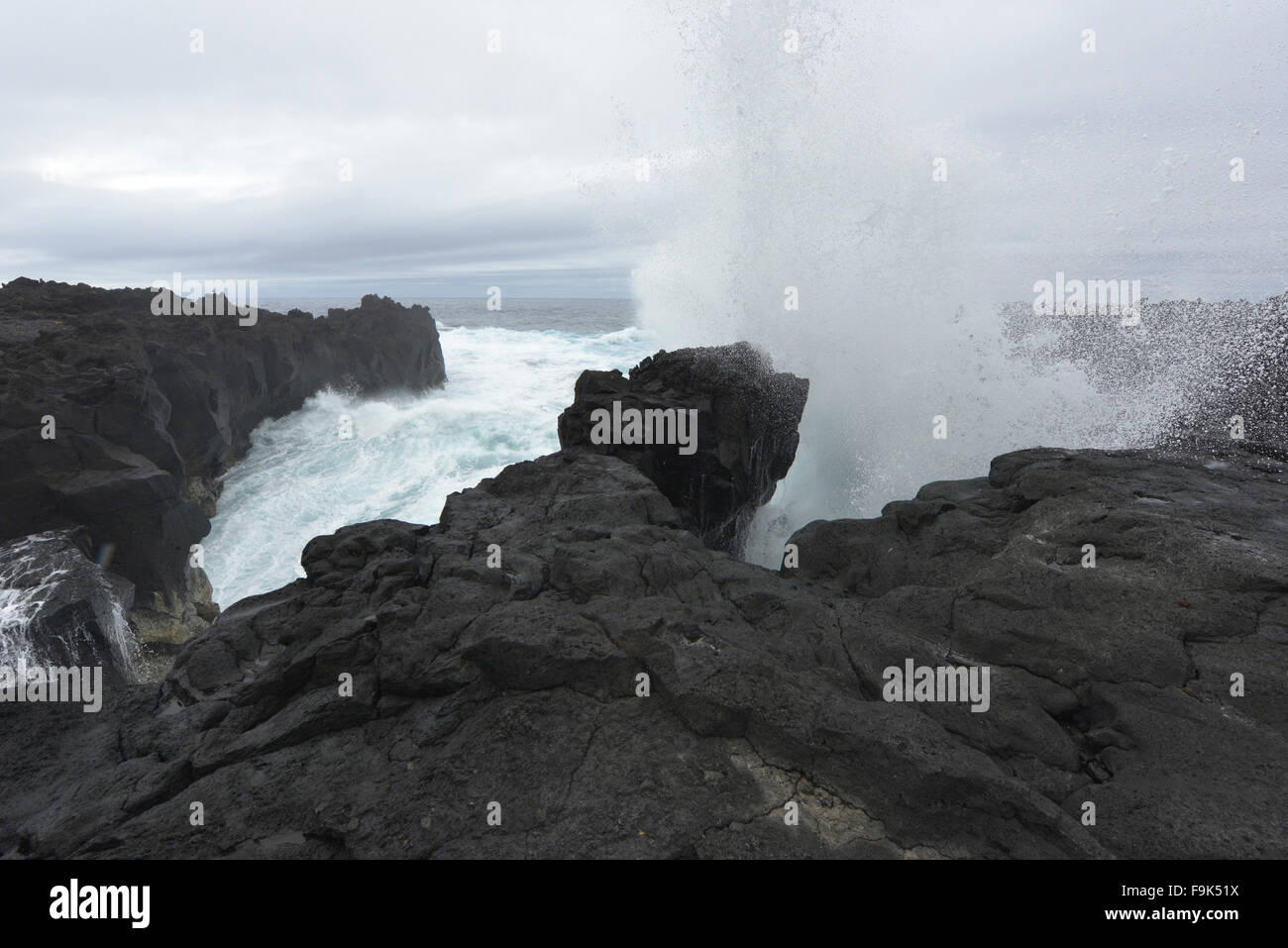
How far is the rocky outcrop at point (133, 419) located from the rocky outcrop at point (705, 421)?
26.2 feet

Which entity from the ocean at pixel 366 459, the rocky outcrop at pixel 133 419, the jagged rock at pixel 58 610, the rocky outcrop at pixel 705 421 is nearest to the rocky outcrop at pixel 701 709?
the jagged rock at pixel 58 610

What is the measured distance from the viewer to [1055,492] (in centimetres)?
685

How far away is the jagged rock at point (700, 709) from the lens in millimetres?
3475

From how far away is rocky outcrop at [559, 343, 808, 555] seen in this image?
9.81m

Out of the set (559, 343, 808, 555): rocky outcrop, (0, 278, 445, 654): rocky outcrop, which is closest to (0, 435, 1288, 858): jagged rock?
(559, 343, 808, 555): rocky outcrop

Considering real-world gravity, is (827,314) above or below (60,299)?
below

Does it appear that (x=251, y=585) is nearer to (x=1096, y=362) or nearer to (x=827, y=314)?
(x=827, y=314)

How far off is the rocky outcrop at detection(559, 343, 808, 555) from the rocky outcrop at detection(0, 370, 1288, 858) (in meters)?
3.50

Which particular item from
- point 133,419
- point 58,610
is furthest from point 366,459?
point 58,610

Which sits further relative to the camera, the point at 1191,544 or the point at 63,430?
the point at 63,430

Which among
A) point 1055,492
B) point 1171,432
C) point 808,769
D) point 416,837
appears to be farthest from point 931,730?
point 1171,432

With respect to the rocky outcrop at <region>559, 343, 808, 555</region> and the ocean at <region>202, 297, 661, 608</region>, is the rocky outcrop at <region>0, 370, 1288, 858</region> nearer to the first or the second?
the rocky outcrop at <region>559, 343, 808, 555</region>

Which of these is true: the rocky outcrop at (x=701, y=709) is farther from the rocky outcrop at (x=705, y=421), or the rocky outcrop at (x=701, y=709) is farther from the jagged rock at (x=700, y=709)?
the rocky outcrop at (x=705, y=421)

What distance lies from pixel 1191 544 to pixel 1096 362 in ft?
29.4
